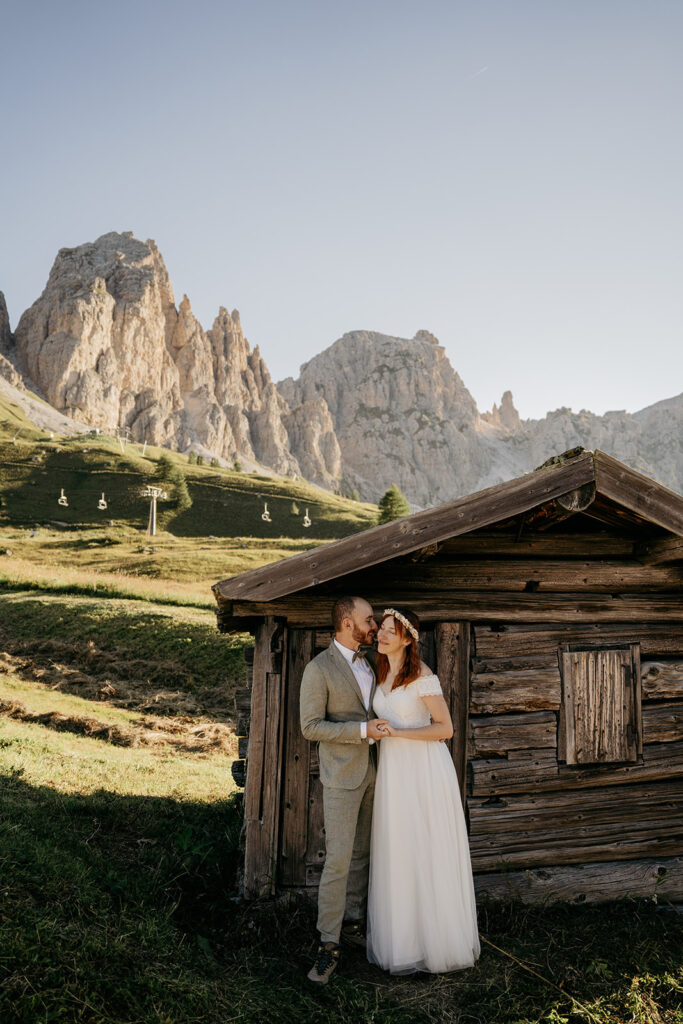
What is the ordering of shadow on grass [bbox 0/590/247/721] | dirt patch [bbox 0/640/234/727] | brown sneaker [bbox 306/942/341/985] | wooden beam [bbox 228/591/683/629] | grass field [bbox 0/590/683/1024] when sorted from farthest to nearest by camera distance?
1. shadow on grass [bbox 0/590/247/721]
2. dirt patch [bbox 0/640/234/727]
3. wooden beam [bbox 228/591/683/629]
4. brown sneaker [bbox 306/942/341/985]
5. grass field [bbox 0/590/683/1024]

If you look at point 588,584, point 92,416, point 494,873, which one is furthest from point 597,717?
point 92,416

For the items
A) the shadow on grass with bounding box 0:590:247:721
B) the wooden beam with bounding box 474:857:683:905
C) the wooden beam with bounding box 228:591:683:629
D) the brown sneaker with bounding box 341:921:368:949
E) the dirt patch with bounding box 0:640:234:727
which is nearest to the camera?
the brown sneaker with bounding box 341:921:368:949

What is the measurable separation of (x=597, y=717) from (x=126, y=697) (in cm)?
1229

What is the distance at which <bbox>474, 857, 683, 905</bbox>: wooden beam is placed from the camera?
6020 mm

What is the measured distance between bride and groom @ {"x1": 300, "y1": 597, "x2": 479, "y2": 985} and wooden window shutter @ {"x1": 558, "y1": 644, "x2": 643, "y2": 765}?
1.85 meters

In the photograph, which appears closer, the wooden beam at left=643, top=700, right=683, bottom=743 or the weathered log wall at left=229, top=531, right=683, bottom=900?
the weathered log wall at left=229, top=531, right=683, bottom=900

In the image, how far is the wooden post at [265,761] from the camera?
222 inches

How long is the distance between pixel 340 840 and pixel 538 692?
2.45m

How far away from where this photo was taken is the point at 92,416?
526 ft

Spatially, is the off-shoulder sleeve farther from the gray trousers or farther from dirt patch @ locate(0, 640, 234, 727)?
dirt patch @ locate(0, 640, 234, 727)

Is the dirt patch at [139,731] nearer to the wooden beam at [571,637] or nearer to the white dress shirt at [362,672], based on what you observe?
the wooden beam at [571,637]

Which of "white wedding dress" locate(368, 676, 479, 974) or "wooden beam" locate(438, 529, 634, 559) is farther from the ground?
"wooden beam" locate(438, 529, 634, 559)

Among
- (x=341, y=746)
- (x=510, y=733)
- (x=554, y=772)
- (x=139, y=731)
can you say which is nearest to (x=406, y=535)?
(x=341, y=746)

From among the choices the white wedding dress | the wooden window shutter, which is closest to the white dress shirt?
the white wedding dress
